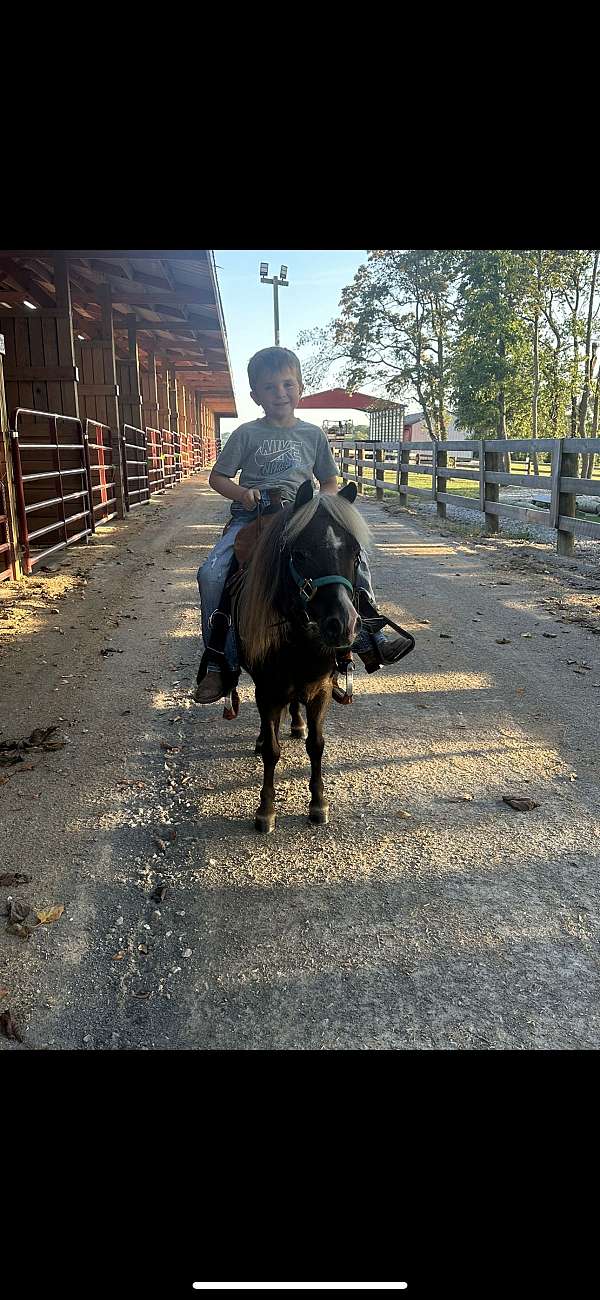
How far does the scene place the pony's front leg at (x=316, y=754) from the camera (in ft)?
10.2

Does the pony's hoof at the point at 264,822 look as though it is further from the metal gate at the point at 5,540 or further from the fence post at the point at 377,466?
the fence post at the point at 377,466

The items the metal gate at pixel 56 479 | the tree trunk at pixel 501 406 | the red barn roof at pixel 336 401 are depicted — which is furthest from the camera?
the red barn roof at pixel 336 401

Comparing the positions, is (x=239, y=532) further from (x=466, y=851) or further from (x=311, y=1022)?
(x=311, y=1022)

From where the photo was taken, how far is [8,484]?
7.68 metres

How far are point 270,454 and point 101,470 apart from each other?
417 inches

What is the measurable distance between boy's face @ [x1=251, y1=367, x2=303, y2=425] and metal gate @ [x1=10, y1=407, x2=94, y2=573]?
6.49 m

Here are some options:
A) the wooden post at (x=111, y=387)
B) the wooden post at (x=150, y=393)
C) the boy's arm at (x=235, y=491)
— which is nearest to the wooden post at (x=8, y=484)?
the boy's arm at (x=235, y=491)

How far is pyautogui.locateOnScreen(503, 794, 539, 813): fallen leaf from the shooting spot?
128 inches

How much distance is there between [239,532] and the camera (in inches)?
127

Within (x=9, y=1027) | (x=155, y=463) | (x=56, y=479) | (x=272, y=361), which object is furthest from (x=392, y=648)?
(x=155, y=463)

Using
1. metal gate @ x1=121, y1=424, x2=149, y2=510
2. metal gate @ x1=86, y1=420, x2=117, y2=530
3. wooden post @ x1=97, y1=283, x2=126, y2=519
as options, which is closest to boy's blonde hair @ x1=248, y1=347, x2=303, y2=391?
metal gate @ x1=86, y1=420, x2=117, y2=530

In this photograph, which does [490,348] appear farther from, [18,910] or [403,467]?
[18,910]
